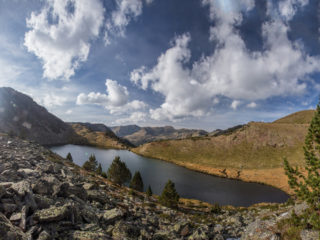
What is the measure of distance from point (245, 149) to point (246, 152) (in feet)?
15.7

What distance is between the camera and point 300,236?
31.8 feet

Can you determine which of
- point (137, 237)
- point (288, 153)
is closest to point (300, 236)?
point (137, 237)

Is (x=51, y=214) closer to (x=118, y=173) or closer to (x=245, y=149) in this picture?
(x=118, y=173)

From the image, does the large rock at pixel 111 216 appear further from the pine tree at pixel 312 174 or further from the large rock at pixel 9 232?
the pine tree at pixel 312 174

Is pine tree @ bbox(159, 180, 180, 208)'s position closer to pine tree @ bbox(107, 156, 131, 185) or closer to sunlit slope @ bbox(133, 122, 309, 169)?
pine tree @ bbox(107, 156, 131, 185)

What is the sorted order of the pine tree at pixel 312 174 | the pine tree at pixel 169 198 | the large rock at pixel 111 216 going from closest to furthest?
the pine tree at pixel 312 174
the large rock at pixel 111 216
the pine tree at pixel 169 198

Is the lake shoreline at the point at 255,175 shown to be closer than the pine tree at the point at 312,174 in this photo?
No

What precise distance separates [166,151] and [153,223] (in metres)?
153

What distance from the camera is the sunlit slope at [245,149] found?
407 ft

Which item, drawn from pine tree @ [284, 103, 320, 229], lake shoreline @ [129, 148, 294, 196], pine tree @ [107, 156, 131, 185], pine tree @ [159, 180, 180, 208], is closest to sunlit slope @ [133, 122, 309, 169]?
lake shoreline @ [129, 148, 294, 196]

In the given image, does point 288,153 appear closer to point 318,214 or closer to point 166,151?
point 166,151

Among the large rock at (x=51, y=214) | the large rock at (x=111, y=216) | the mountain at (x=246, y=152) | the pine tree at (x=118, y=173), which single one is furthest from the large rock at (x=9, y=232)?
the mountain at (x=246, y=152)

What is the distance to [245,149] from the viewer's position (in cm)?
14250

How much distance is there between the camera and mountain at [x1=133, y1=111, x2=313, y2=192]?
109000 millimetres
